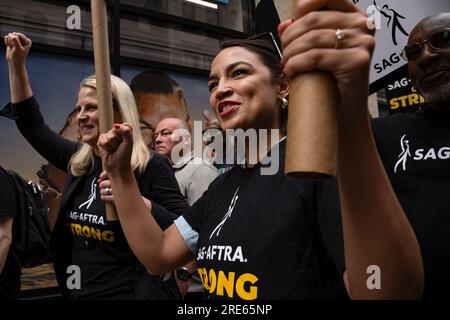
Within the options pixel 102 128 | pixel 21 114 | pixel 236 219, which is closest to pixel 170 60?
pixel 21 114

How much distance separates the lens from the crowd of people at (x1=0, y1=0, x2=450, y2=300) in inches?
23.9

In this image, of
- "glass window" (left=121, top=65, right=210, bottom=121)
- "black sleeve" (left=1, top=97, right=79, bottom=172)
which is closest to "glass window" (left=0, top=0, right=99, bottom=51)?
"glass window" (left=121, top=65, right=210, bottom=121)

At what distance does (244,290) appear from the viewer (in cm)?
103

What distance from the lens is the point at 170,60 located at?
5.38 metres

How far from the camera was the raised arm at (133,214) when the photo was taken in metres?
1.36

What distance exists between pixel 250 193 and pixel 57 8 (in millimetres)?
4329

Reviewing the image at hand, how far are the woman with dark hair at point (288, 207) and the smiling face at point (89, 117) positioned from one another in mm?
597

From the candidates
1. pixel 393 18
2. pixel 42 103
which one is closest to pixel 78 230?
pixel 393 18

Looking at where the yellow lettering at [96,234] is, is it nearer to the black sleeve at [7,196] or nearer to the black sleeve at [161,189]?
the black sleeve at [161,189]

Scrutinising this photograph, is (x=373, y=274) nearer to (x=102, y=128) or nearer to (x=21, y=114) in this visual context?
(x=102, y=128)

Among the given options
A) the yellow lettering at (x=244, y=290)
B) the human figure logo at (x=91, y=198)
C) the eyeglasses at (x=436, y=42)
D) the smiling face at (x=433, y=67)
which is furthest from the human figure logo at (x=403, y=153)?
the human figure logo at (x=91, y=198)

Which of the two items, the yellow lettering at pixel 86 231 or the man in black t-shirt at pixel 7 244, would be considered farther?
the man in black t-shirt at pixel 7 244

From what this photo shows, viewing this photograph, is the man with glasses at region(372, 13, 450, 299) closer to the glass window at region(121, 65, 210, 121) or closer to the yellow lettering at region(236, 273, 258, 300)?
the yellow lettering at region(236, 273, 258, 300)
